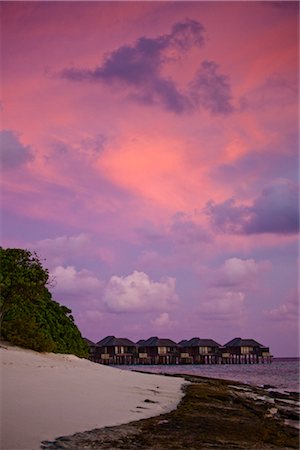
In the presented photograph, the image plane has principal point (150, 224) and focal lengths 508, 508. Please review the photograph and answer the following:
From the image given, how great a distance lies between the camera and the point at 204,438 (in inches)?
372

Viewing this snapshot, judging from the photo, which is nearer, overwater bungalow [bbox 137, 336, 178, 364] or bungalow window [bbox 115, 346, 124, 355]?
bungalow window [bbox 115, 346, 124, 355]

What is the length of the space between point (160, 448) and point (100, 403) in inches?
174

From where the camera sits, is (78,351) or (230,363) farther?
(230,363)

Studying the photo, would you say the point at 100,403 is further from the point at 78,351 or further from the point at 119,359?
the point at 119,359

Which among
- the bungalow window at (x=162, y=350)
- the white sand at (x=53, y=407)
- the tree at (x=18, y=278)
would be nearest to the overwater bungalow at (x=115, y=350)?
the bungalow window at (x=162, y=350)

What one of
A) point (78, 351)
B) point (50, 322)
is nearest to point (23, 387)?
point (50, 322)

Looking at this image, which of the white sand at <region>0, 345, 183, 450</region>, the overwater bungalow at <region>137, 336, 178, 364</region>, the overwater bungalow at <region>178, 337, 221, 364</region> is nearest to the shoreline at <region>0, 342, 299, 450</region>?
the white sand at <region>0, 345, 183, 450</region>

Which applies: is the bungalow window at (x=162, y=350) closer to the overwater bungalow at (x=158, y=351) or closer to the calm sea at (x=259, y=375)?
the overwater bungalow at (x=158, y=351)

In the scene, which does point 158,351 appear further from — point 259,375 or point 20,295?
point 20,295

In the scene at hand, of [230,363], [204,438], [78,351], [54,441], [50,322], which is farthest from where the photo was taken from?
[230,363]

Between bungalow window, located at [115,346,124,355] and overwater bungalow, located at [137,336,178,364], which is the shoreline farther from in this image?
overwater bungalow, located at [137,336,178,364]

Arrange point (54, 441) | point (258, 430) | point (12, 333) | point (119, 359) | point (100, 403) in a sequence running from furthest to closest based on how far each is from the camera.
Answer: point (119, 359) → point (12, 333) → point (100, 403) → point (258, 430) → point (54, 441)

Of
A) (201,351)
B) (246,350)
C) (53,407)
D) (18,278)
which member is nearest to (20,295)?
(18,278)

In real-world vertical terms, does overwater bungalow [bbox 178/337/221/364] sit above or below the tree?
below
